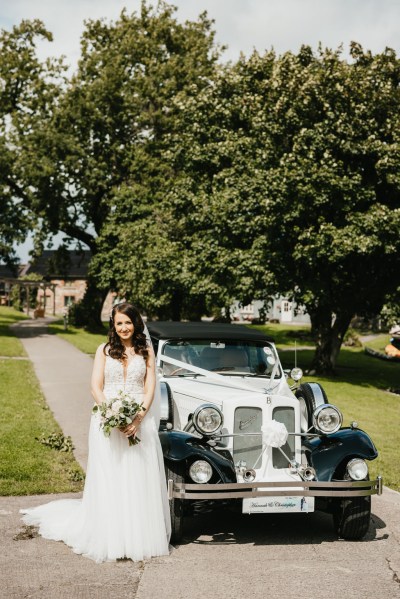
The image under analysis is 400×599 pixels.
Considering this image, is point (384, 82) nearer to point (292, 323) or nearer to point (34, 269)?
point (292, 323)

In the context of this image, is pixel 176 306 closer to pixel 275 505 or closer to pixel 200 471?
pixel 200 471

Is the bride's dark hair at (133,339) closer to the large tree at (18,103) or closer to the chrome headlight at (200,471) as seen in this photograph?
the chrome headlight at (200,471)

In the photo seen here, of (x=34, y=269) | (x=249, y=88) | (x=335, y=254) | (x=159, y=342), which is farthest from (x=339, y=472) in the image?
(x=34, y=269)

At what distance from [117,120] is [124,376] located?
1273 inches

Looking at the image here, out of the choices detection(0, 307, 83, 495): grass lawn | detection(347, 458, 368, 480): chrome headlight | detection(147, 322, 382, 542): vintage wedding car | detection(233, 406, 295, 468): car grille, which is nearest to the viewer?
detection(147, 322, 382, 542): vintage wedding car

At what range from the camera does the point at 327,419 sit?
22.2ft

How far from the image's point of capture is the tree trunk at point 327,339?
78.0ft

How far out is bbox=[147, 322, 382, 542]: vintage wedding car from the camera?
5996 mm

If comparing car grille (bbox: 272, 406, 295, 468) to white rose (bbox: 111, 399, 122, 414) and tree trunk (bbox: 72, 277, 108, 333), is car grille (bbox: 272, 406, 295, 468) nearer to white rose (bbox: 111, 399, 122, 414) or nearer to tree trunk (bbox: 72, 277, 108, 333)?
white rose (bbox: 111, 399, 122, 414)

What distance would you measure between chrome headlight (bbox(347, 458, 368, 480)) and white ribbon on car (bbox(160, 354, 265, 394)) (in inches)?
44.6

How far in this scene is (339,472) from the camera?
257 inches

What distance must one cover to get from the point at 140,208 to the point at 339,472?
2909 centimetres

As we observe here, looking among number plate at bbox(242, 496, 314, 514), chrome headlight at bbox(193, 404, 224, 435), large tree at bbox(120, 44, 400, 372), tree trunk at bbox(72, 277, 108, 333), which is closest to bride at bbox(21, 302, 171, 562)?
chrome headlight at bbox(193, 404, 224, 435)

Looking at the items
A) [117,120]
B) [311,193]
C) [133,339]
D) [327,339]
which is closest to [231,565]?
[133,339]
